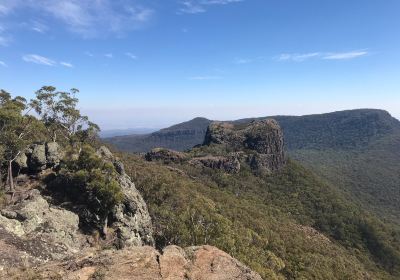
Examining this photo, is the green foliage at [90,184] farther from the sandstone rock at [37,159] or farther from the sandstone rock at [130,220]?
the sandstone rock at [37,159]

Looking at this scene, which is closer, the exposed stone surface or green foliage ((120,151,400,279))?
the exposed stone surface

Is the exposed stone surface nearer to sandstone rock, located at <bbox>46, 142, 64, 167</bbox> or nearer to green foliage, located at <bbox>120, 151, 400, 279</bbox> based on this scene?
sandstone rock, located at <bbox>46, 142, 64, 167</bbox>

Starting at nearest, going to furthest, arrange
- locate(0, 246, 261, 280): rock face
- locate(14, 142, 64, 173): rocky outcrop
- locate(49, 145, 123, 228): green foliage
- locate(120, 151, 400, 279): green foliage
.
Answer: locate(0, 246, 261, 280): rock face
locate(49, 145, 123, 228): green foliage
locate(14, 142, 64, 173): rocky outcrop
locate(120, 151, 400, 279): green foliage

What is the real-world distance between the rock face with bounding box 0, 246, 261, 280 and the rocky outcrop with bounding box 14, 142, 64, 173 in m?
41.0

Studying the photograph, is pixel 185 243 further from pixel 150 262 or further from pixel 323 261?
pixel 323 261

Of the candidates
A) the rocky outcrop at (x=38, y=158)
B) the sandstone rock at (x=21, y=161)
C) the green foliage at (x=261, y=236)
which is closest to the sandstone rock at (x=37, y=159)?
the rocky outcrop at (x=38, y=158)

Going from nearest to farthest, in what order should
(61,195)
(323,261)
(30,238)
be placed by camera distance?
(30,238) < (61,195) < (323,261)

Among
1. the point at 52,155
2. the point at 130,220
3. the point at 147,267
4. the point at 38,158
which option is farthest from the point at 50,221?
→ the point at 147,267

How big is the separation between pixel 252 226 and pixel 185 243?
58.9m

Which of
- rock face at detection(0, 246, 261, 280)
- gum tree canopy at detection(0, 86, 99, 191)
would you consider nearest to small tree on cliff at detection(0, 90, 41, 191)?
gum tree canopy at detection(0, 86, 99, 191)

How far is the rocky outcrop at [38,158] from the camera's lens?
62.9 meters

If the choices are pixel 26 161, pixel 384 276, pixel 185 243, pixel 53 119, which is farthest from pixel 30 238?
pixel 384 276

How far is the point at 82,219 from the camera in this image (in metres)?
53.7

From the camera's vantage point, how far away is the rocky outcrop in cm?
6294
